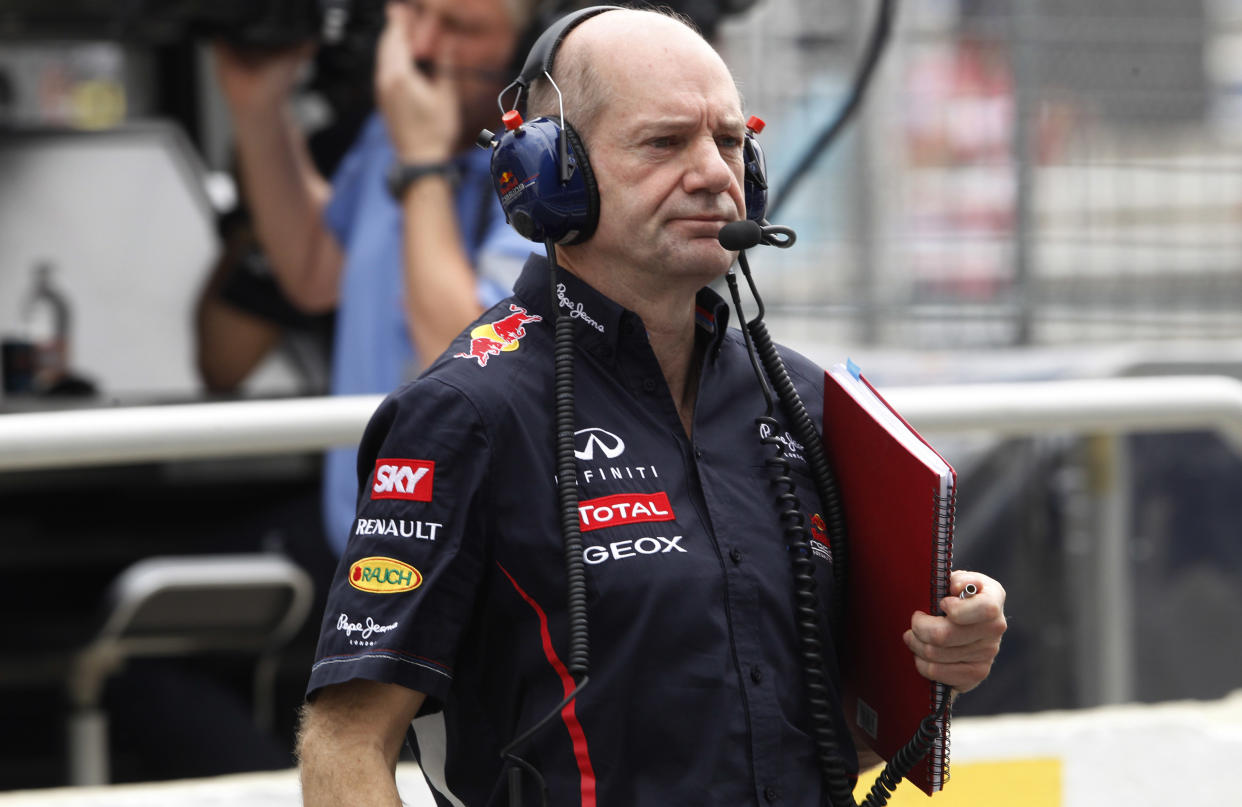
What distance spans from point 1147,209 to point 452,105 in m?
3.30

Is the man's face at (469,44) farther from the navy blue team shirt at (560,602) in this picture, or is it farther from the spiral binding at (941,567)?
the spiral binding at (941,567)

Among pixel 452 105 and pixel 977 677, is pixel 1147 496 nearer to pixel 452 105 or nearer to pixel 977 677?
pixel 452 105

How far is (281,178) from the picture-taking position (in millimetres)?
4434

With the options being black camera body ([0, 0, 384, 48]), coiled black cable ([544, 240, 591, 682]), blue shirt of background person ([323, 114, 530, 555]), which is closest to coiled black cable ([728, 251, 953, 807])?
coiled black cable ([544, 240, 591, 682])

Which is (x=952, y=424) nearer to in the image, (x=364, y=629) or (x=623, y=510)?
(x=623, y=510)

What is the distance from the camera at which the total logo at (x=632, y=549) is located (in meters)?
1.52

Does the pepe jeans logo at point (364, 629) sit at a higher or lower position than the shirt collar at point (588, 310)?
lower

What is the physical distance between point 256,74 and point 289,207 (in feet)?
1.32

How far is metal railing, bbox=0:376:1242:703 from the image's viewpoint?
8.87 feet

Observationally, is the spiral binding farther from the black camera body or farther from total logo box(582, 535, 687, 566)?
the black camera body

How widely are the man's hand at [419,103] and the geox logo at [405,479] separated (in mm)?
2409

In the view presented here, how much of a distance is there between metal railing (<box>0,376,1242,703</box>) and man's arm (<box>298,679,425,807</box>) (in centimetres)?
105

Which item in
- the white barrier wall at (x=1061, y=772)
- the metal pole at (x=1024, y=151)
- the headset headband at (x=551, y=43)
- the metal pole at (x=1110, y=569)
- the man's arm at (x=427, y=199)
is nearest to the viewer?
the headset headband at (x=551, y=43)

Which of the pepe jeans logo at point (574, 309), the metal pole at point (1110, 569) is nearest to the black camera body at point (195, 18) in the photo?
the metal pole at point (1110, 569)
